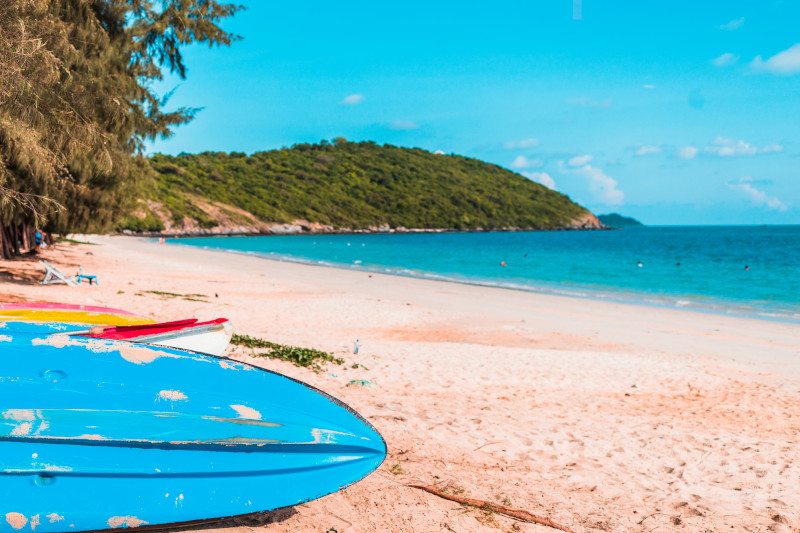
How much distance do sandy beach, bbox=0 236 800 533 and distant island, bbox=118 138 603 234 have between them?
258ft

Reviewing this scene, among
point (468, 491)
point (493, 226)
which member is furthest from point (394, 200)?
point (468, 491)

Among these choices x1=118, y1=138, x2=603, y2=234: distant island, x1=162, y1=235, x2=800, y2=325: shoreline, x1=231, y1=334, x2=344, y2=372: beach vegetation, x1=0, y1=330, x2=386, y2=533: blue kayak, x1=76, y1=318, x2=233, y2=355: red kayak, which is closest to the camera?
x1=0, y1=330, x2=386, y2=533: blue kayak

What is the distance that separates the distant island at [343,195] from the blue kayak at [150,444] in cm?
8571

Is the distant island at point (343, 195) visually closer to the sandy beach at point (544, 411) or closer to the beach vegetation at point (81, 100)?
the beach vegetation at point (81, 100)

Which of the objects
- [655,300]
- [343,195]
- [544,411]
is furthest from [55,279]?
[343,195]

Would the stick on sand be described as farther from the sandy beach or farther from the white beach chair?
the white beach chair

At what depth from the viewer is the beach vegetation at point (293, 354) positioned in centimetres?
779

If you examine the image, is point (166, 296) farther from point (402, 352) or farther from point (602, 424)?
point (602, 424)

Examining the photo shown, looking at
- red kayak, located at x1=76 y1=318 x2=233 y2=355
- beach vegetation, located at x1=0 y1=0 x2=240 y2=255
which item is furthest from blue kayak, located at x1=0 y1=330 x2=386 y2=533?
beach vegetation, located at x1=0 y1=0 x2=240 y2=255

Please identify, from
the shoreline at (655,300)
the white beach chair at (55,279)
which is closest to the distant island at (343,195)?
the shoreline at (655,300)

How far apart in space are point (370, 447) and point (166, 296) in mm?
12196

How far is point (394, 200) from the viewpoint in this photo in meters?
144

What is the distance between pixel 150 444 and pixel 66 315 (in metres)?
3.88

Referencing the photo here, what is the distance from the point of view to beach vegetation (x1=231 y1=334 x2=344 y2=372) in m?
7.79
